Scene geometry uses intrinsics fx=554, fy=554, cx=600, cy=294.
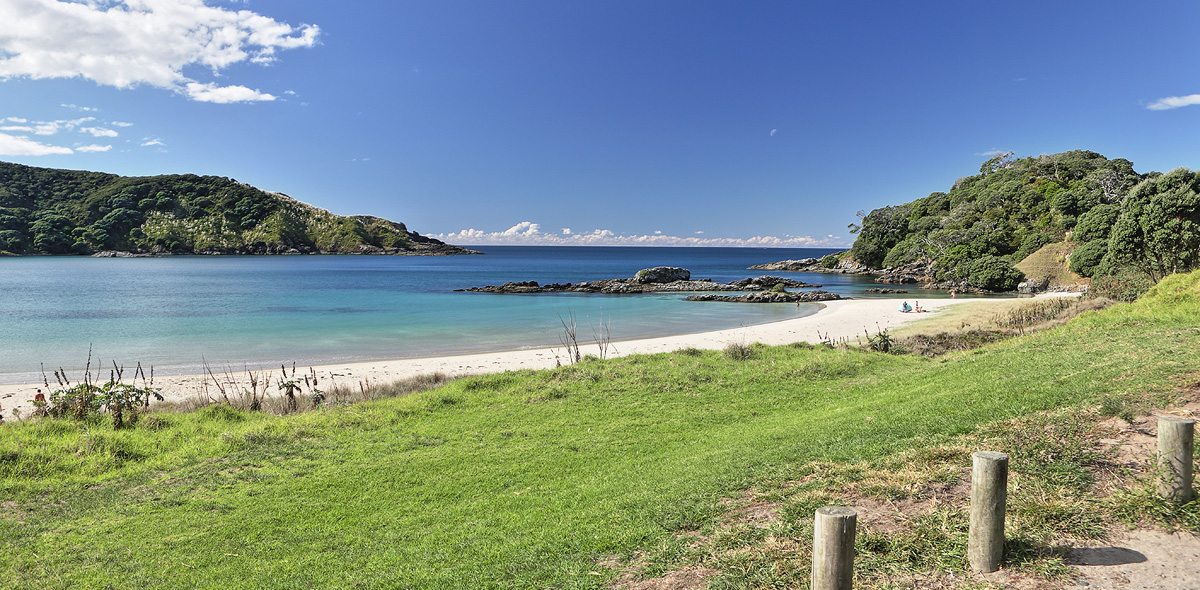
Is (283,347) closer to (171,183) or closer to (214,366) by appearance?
(214,366)

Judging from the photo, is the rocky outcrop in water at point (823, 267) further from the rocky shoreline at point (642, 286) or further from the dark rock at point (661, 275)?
the dark rock at point (661, 275)

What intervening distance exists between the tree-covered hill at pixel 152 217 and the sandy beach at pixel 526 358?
158m

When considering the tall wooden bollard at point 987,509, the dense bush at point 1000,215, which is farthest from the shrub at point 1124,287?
the dense bush at point 1000,215

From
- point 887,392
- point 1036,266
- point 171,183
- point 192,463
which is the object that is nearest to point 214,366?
point 192,463

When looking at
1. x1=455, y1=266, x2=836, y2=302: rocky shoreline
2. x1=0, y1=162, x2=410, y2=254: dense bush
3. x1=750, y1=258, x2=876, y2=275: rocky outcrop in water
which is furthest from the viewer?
x1=0, y1=162, x2=410, y2=254: dense bush

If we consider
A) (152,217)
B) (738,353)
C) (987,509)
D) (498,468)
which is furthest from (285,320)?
(152,217)

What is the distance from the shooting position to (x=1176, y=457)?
176 inches

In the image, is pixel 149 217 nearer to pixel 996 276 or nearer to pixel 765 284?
pixel 765 284

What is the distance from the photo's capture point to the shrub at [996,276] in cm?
5716

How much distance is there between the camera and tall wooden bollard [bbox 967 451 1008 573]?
3.74 m

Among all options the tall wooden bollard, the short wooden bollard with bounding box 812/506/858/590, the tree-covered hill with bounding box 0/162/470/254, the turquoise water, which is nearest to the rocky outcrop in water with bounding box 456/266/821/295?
the turquoise water

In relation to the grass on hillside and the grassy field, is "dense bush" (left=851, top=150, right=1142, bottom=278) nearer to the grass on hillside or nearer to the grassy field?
the grass on hillside

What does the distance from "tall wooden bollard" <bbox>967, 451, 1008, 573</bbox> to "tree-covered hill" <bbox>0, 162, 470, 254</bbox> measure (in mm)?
180405

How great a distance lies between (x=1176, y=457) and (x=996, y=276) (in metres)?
64.7
